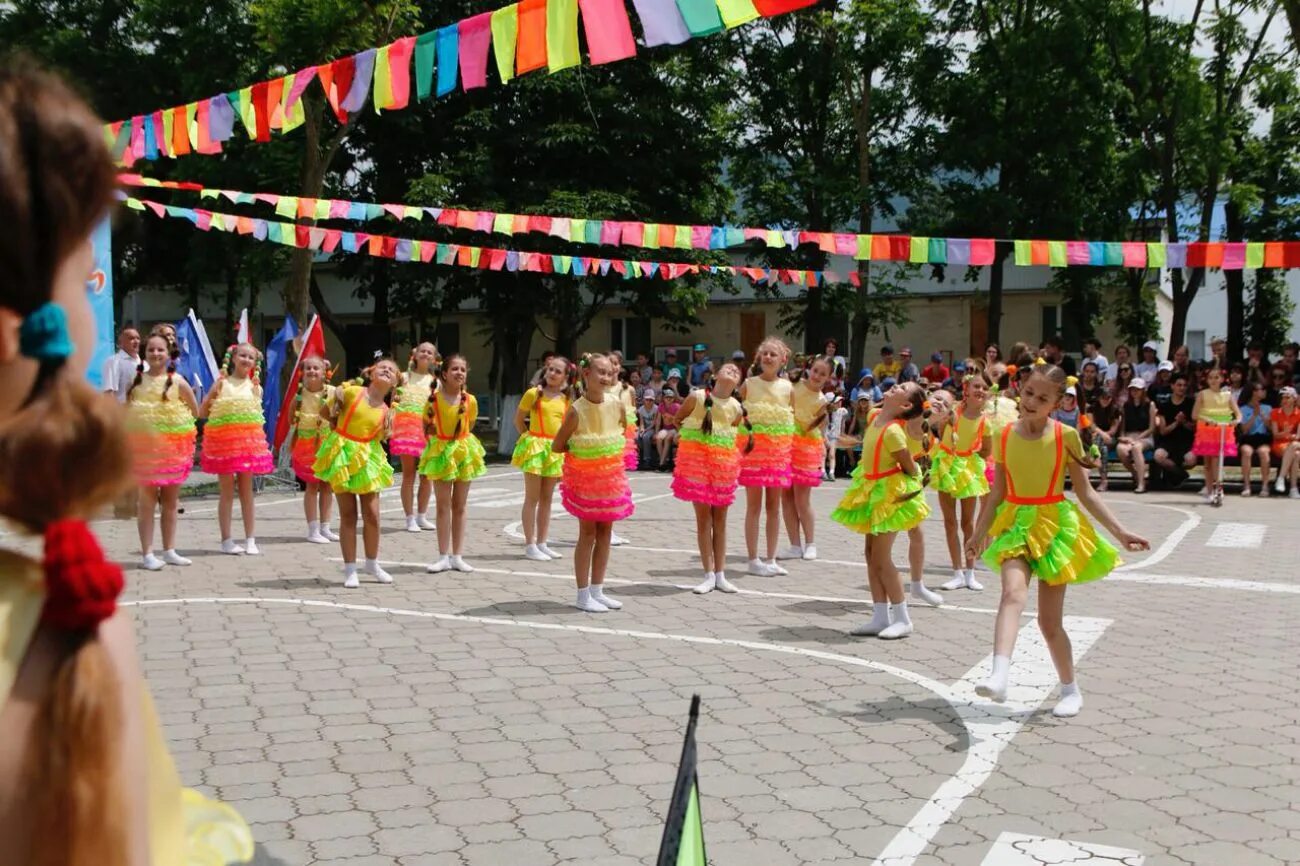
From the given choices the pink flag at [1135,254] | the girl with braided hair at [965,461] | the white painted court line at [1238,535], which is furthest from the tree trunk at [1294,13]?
the girl with braided hair at [965,461]

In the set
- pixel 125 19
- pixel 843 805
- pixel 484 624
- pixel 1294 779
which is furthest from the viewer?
pixel 125 19

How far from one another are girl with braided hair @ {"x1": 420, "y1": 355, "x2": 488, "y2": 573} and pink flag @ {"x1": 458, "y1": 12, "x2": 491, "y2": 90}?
3.51 metres

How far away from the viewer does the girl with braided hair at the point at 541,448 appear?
12.2 m

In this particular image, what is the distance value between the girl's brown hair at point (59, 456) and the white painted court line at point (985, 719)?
3.83 m

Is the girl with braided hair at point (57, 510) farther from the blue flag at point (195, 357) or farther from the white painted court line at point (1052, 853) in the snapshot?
the blue flag at point (195, 357)

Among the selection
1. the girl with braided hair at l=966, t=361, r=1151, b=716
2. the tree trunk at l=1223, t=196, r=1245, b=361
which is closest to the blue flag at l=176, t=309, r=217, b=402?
the girl with braided hair at l=966, t=361, r=1151, b=716

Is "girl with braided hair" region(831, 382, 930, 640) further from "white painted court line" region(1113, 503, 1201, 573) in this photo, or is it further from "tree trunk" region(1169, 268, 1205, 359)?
"tree trunk" region(1169, 268, 1205, 359)

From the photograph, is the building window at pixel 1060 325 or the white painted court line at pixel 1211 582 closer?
the white painted court line at pixel 1211 582

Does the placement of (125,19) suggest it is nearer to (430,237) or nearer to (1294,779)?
(430,237)

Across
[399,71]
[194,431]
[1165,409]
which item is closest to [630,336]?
[1165,409]

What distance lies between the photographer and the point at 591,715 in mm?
6473

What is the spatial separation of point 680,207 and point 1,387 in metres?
29.6

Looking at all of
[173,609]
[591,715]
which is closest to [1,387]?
[591,715]

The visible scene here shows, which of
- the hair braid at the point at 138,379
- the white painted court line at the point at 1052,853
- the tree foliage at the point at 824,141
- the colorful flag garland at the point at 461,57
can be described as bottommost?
the white painted court line at the point at 1052,853
